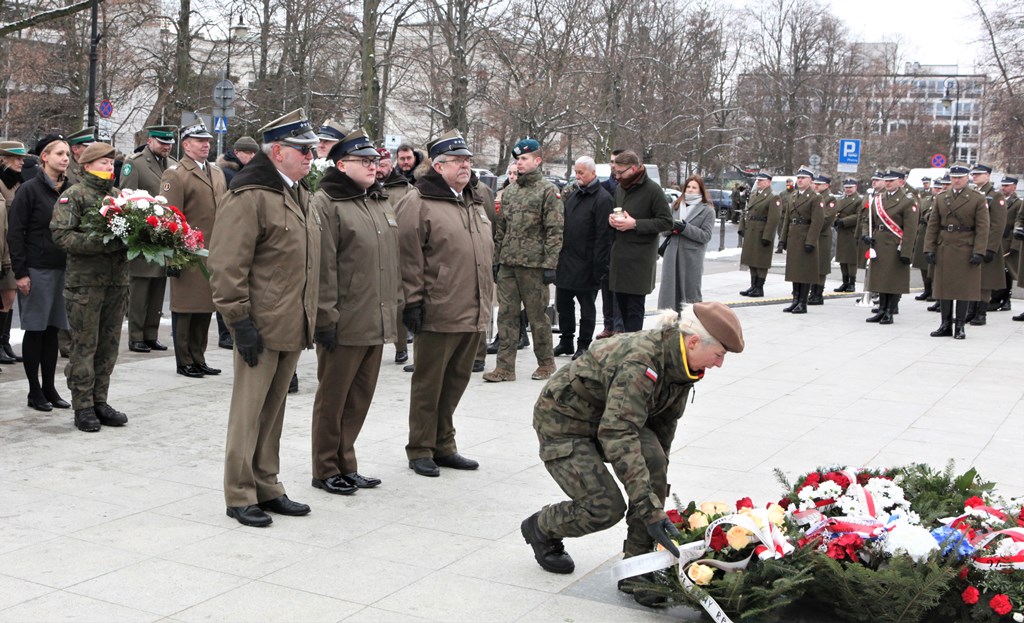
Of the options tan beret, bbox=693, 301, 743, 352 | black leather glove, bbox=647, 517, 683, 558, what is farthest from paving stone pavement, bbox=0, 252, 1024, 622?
tan beret, bbox=693, 301, 743, 352

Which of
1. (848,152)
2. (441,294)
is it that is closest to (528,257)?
(441,294)

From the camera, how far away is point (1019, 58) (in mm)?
49969

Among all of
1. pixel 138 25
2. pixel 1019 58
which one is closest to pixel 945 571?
pixel 138 25

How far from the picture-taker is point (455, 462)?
23.6 ft

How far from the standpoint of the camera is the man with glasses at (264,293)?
566 centimetres

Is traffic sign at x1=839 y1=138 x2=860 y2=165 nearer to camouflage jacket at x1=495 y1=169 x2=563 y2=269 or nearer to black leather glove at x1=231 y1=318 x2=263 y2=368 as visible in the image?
camouflage jacket at x1=495 y1=169 x2=563 y2=269

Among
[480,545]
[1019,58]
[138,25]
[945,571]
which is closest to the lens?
[945,571]

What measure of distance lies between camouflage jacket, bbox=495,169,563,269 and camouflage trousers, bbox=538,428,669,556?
17.5 feet

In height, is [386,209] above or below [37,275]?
above

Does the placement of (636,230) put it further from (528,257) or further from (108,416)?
(108,416)

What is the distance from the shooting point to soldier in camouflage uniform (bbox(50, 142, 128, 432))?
25.4ft

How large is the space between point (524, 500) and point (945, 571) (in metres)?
2.53

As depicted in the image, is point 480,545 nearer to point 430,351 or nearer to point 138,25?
point 430,351

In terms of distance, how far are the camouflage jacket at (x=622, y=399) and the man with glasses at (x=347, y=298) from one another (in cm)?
163
